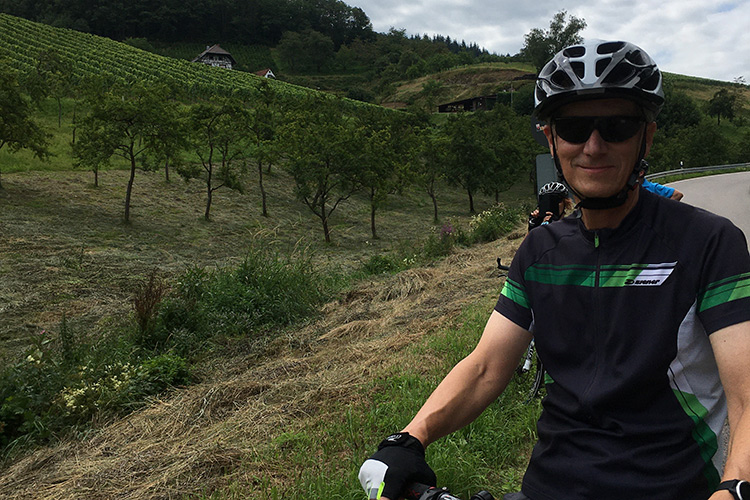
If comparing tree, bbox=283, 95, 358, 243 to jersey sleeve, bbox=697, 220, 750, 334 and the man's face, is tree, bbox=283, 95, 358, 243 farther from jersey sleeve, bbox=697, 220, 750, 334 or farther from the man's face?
jersey sleeve, bbox=697, 220, 750, 334

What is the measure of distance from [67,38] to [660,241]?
8742 cm

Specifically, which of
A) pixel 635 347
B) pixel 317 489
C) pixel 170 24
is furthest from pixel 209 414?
pixel 170 24

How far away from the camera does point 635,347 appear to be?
62.5 inches

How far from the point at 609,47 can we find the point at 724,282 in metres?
0.91

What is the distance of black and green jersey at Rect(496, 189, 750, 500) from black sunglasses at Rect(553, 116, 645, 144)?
0.22 metres

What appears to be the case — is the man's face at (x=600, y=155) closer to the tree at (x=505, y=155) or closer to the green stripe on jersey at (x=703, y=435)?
the green stripe on jersey at (x=703, y=435)

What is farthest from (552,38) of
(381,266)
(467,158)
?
(381,266)

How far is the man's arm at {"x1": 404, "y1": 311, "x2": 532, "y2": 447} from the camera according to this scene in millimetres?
1807

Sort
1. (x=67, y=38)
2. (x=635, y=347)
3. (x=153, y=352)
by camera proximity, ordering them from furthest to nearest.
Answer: (x=67, y=38)
(x=153, y=352)
(x=635, y=347)

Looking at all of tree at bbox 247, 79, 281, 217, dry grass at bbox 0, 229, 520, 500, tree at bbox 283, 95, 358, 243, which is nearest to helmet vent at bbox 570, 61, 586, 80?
dry grass at bbox 0, 229, 520, 500

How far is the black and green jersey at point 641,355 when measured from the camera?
1514mm

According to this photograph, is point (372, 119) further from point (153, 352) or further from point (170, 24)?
point (170, 24)

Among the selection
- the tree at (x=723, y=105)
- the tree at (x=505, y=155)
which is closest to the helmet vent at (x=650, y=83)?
the tree at (x=505, y=155)

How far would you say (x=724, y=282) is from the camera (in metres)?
1.48
